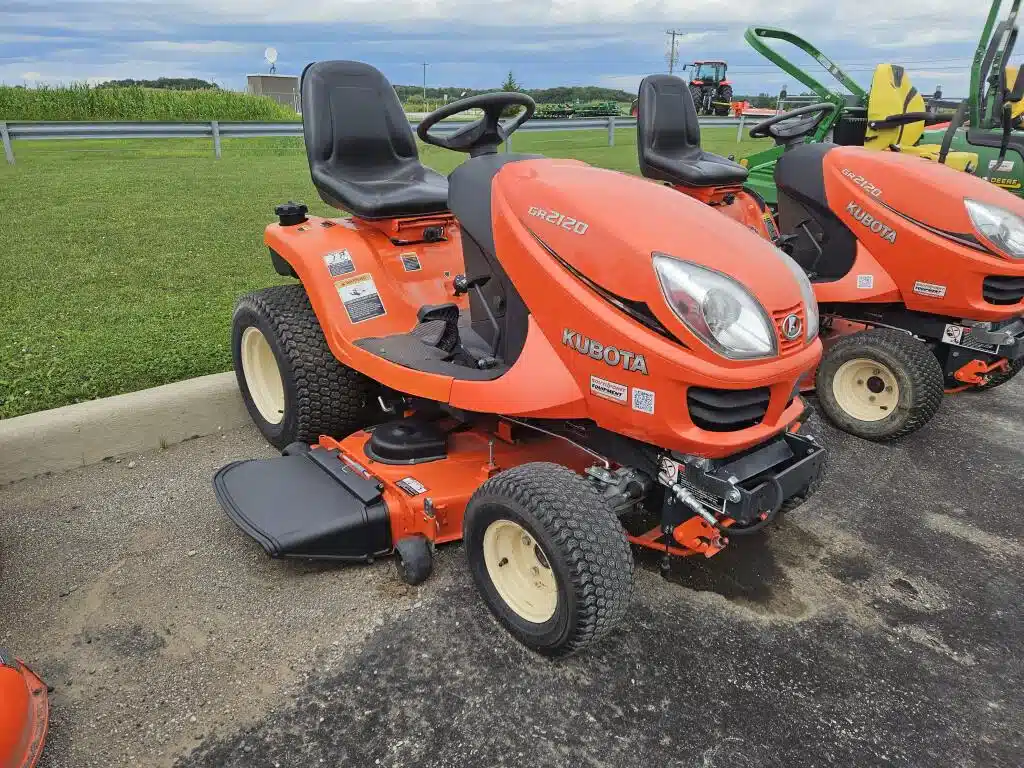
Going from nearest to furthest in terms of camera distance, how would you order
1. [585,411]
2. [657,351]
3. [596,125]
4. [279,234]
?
[657,351], [585,411], [279,234], [596,125]

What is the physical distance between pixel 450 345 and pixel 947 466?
226cm

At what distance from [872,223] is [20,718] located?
363 cm

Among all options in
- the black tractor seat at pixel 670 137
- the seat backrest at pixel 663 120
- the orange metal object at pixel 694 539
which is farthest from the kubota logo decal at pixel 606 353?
the seat backrest at pixel 663 120

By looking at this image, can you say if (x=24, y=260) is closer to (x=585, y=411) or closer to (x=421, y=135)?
(x=421, y=135)

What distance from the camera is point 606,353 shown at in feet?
6.47

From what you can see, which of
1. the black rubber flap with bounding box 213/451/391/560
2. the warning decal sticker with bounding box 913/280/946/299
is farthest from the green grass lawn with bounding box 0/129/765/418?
the warning decal sticker with bounding box 913/280/946/299

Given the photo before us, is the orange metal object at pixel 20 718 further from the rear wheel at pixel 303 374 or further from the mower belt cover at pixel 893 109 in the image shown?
the mower belt cover at pixel 893 109

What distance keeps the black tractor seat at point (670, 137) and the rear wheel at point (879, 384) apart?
62.9 inches

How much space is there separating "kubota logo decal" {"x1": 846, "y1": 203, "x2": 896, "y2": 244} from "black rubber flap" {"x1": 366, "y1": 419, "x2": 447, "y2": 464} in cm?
227

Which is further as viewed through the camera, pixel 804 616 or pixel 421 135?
pixel 421 135

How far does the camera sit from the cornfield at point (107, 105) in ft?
50.6

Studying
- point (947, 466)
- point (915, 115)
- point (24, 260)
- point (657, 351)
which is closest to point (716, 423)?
point (657, 351)

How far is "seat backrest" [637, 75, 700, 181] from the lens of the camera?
4.97 meters

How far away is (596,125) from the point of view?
45.2 feet
